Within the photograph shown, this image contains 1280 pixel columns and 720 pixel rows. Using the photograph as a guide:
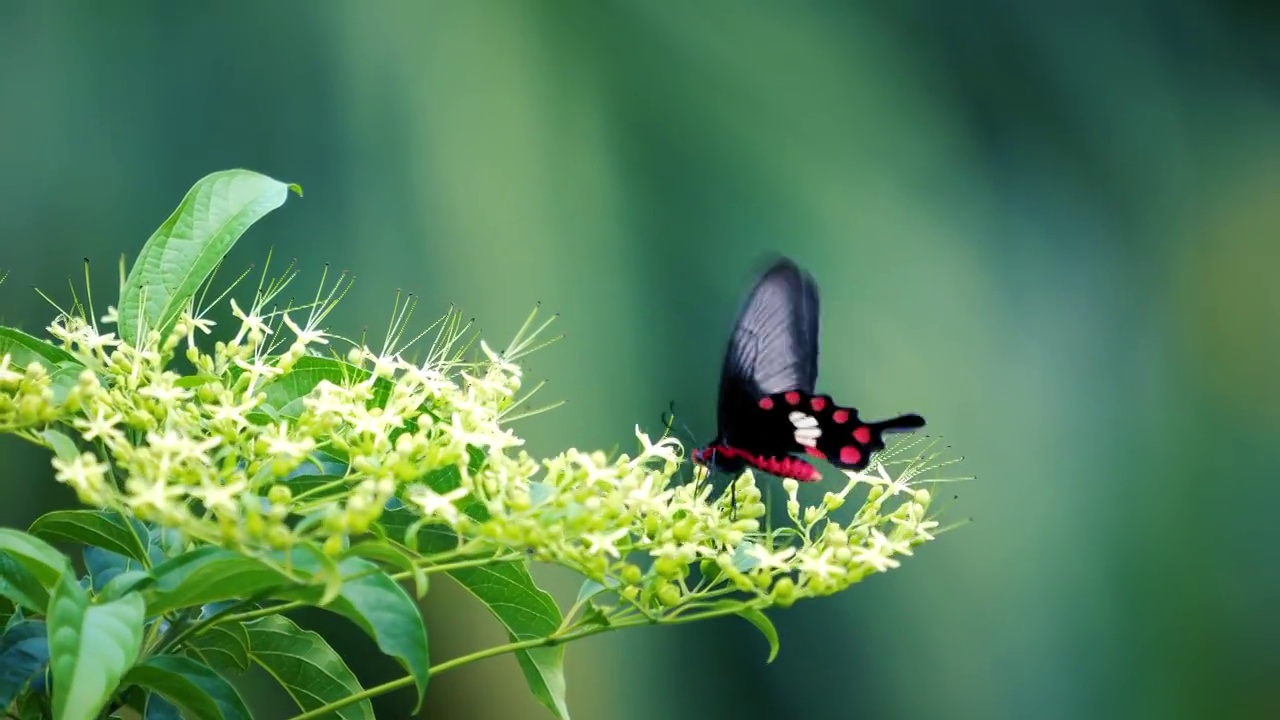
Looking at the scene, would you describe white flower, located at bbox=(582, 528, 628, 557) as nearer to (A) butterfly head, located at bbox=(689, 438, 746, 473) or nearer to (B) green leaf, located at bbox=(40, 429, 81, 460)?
(B) green leaf, located at bbox=(40, 429, 81, 460)

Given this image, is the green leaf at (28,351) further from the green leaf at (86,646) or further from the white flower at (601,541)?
the white flower at (601,541)

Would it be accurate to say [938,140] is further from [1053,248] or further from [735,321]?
[735,321]

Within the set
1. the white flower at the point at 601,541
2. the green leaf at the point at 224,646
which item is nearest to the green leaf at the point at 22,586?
the green leaf at the point at 224,646

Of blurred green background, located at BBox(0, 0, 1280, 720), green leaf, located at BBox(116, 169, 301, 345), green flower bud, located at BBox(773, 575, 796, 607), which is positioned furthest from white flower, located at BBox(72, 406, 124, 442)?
blurred green background, located at BBox(0, 0, 1280, 720)

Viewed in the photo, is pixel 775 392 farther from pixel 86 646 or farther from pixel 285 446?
pixel 86 646

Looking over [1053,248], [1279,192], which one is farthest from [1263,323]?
[1053,248]

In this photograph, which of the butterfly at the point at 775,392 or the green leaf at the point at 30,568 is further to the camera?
the butterfly at the point at 775,392
